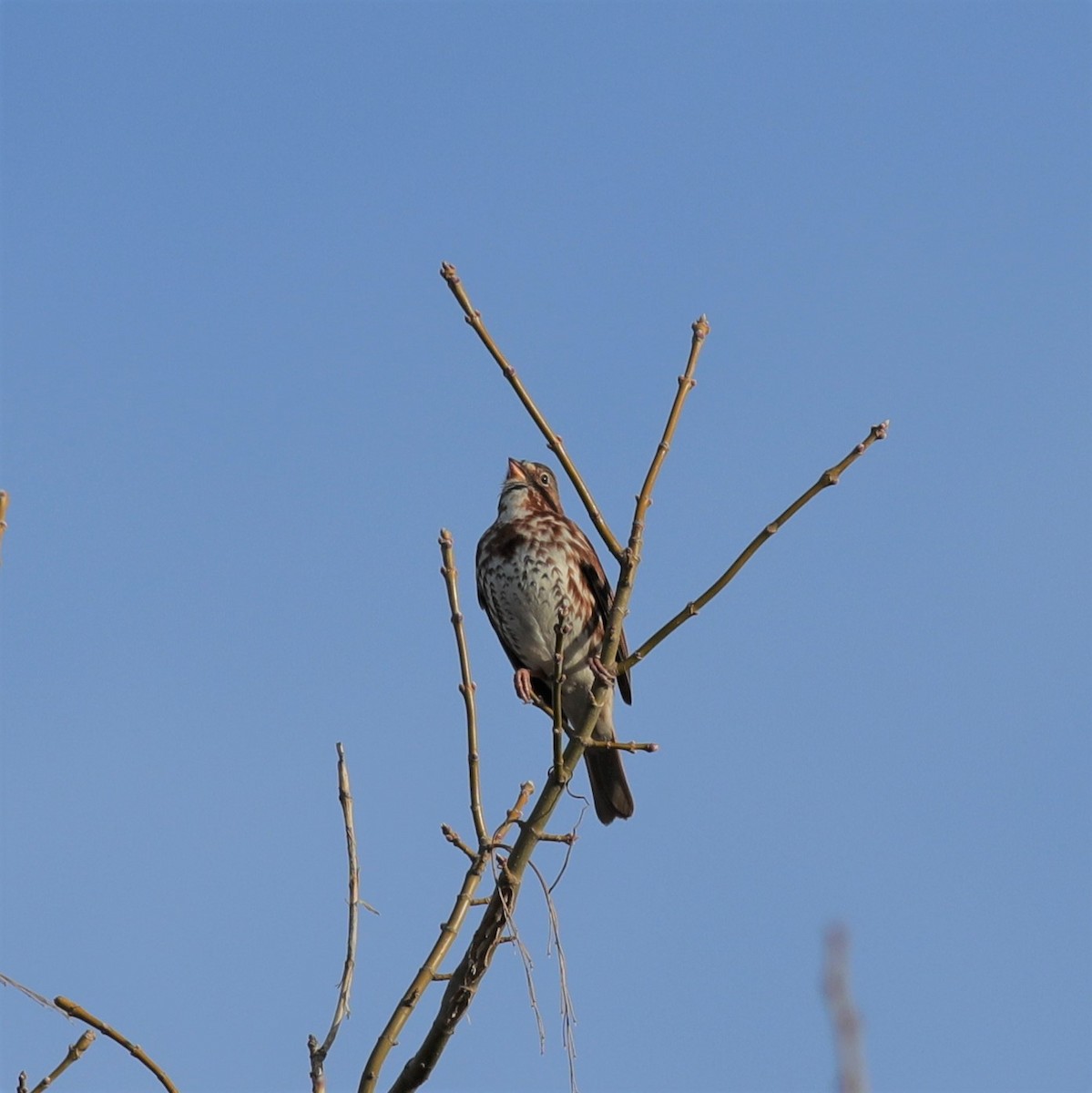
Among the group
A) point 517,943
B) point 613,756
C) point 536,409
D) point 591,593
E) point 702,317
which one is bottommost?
point 517,943

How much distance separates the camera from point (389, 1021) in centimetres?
359

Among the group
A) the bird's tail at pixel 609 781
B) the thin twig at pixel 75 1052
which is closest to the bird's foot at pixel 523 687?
the bird's tail at pixel 609 781

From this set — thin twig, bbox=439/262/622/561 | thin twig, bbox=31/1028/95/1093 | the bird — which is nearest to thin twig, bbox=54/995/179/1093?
thin twig, bbox=31/1028/95/1093

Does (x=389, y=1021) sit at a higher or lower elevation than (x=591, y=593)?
lower

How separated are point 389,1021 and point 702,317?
2.27 metres

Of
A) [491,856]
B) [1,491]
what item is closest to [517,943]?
[491,856]

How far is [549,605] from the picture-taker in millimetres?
8539

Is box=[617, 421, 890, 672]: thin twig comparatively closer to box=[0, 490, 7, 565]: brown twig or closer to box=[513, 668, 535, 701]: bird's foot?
box=[0, 490, 7, 565]: brown twig

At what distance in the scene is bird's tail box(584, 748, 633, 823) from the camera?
888cm

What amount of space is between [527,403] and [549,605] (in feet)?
13.5

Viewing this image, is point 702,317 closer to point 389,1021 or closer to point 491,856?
point 491,856

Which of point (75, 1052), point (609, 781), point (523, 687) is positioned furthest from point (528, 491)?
point (75, 1052)

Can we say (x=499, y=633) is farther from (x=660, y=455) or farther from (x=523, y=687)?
(x=660, y=455)

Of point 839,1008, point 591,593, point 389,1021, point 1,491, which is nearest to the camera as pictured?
point 839,1008
